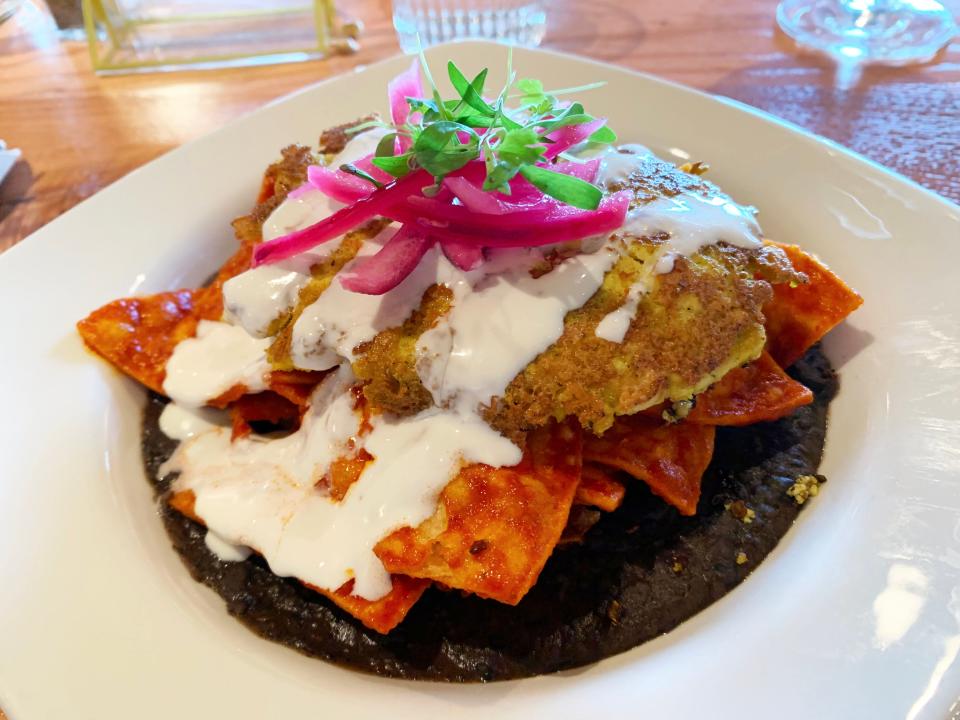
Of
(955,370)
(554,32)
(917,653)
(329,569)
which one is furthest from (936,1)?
(329,569)

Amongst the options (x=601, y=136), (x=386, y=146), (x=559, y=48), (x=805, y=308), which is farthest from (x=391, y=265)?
(x=559, y=48)

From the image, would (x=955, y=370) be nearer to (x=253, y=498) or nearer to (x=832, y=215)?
(x=832, y=215)

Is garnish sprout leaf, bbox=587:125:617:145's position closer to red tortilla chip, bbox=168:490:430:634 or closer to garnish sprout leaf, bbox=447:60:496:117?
garnish sprout leaf, bbox=447:60:496:117

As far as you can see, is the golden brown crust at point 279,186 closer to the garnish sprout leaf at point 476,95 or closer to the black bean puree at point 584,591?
the garnish sprout leaf at point 476,95

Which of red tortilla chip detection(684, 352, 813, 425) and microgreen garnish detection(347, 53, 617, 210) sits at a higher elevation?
microgreen garnish detection(347, 53, 617, 210)

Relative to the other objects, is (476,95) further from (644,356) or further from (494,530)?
(494,530)

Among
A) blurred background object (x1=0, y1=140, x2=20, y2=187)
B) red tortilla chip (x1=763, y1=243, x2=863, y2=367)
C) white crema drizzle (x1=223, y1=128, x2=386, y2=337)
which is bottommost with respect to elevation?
blurred background object (x1=0, y1=140, x2=20, y2=187)

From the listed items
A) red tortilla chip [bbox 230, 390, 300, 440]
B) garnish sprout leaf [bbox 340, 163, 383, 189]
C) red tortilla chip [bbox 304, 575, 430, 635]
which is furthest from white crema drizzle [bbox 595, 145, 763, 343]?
red tortilla chip [bbox 230, 390, 300, 440]
